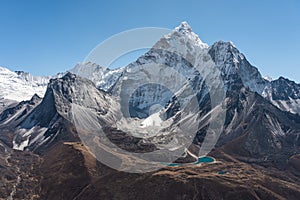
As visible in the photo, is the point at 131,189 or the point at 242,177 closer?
the point at 131,189

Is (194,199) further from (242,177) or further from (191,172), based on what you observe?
(242,177)

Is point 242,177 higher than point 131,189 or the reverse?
higher

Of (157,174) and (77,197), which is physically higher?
(157,174)

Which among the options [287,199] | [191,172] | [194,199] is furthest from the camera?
[191,172]

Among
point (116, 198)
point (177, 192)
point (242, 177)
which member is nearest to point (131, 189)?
point (116, 198)

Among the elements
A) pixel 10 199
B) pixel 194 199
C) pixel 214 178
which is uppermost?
pixel 214 178

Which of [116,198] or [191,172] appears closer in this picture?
[116,198]

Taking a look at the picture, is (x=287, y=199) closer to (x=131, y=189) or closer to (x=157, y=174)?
(x=157, y=174)

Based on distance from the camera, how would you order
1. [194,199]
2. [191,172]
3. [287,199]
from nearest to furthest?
[194,199], [287,199], [191,172]

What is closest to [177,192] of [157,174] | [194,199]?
[194,199]
